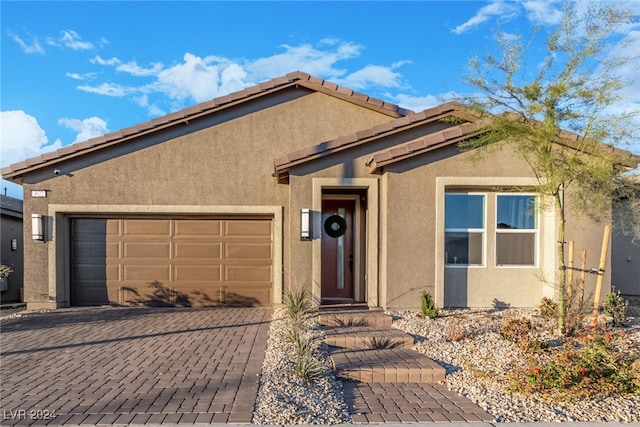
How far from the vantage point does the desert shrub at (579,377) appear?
497 cm

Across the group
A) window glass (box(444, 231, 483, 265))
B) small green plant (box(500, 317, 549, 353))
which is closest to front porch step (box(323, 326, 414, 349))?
small green plant (box(500, 317, 549, 353))

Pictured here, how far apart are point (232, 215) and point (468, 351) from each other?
676 centimetres

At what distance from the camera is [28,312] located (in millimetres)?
10109

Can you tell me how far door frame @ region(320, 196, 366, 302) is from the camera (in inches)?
416

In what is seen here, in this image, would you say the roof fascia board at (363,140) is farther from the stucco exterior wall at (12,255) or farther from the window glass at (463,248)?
the stucco exterior wall at (12,255)

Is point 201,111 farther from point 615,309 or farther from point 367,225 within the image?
point 615,309

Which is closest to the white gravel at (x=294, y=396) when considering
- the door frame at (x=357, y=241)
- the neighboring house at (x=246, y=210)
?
the neighboring house at (x=246, y=210)

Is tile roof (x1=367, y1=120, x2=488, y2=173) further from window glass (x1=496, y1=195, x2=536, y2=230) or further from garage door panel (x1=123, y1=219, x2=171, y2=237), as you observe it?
garage door panel (x1=123, y1=219, x2=171, y2=237)

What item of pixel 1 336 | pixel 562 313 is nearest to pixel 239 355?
pixel 1 336

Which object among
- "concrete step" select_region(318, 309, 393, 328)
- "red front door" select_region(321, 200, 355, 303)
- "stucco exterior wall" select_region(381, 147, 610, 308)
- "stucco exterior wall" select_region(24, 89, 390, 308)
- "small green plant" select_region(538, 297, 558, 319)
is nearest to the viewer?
"concrete step" select_region(318, 309, 393, 328)

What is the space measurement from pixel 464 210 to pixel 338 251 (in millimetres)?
3424

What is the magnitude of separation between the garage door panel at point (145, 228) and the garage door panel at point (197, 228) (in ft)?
0.92

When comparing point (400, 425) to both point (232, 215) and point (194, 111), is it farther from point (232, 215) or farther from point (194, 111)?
point (194, 111)

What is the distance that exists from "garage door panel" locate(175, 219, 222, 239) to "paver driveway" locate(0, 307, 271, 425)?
7.55 ft
